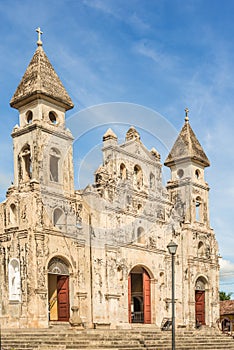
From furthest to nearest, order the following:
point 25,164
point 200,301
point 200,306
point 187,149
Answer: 1. point 187,149
2. point 200,301
3. point 200,306
4. point 25,164

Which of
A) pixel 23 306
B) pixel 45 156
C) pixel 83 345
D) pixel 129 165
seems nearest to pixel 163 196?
pixel 129 165

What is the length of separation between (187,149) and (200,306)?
37.5 feet

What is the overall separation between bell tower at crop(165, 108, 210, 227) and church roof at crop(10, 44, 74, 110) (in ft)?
40.0

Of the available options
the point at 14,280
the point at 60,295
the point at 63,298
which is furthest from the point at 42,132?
the point at 63,298

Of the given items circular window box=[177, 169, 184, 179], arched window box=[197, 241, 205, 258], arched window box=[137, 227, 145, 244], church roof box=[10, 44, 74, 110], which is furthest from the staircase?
circular window box=[177, 169, 184, 179]

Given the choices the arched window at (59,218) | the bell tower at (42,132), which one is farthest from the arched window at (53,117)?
the arched window at (59,218)

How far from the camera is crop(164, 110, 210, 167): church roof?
42.5 m

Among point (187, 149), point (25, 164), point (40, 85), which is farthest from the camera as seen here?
point (187, 149)

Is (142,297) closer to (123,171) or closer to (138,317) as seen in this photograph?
(138,317)

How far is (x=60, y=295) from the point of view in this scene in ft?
105

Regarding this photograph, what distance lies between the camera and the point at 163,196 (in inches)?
1587

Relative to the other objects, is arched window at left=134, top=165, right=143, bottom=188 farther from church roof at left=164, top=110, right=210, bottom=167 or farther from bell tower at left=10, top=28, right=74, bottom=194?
bell tower at left=10, top=28, right=74, bottom=194

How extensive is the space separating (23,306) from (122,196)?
33.0 feet

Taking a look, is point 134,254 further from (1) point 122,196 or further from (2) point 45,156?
(2) point 45,156
